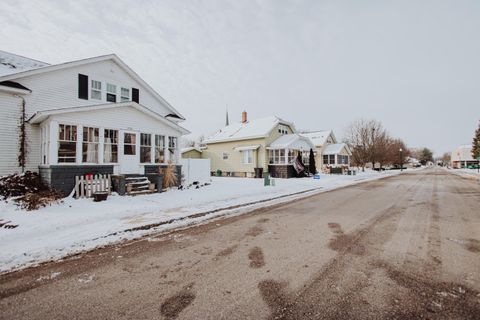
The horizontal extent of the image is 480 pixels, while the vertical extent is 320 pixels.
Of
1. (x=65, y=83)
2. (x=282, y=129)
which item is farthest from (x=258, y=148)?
(x=65, y=83)

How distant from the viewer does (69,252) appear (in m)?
4.52

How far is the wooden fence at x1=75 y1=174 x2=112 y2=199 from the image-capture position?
9859 mm

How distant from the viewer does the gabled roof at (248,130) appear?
26188mm

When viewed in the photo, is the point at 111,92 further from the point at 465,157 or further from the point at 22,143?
the point at 465,157

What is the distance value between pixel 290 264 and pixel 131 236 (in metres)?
3.71

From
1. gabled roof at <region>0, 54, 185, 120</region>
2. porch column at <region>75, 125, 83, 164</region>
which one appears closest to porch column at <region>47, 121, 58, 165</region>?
porch column at <region>75, 125, 83, 164</region>

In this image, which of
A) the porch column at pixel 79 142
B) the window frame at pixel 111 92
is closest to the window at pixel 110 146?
the porch column at pixel 79 142

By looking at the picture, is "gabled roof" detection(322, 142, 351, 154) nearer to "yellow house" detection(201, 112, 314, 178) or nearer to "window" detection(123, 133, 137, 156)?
"yellow house" detection(201, 112, 314, 178)

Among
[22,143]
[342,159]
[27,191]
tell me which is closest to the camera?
[27,191]

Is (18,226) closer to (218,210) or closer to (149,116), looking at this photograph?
A: (218,210)

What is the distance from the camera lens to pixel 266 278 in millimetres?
3441

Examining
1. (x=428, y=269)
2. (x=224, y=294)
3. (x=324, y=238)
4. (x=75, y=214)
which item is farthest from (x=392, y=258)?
(x=75, y=214)

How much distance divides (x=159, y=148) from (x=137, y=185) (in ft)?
10.4

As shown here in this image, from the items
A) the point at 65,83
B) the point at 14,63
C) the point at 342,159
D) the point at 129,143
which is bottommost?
the point at 342,159
